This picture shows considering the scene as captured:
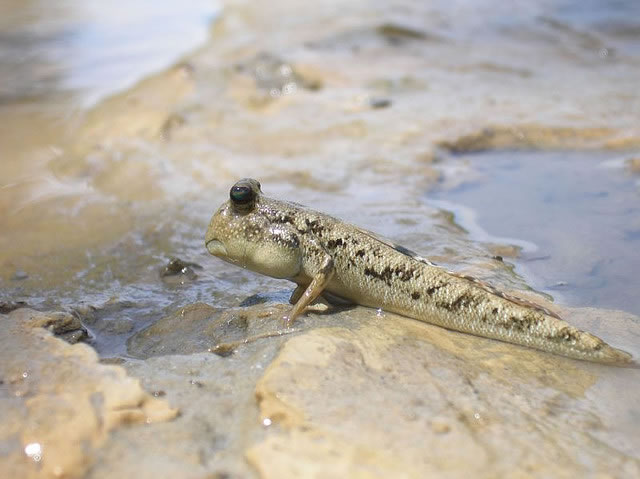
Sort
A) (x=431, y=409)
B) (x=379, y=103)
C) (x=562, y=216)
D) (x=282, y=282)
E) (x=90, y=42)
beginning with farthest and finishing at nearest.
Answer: (x=90, y=42) < (x=379, y=103) < (x=562, y=216) < (x=282, y=282) < (x=431, y=409)

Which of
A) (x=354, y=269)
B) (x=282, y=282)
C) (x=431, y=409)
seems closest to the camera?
(x=431, y=409)

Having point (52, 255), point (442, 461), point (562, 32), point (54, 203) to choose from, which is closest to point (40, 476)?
point (442, 461)

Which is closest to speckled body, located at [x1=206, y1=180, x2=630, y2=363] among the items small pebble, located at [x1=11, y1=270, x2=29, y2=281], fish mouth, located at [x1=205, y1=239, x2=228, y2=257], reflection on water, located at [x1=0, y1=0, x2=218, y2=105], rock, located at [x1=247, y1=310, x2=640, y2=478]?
fish mouth, located at [x1=205, y1=239, x2=228, y2=257]

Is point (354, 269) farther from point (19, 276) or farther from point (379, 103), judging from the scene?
point (379, 103)

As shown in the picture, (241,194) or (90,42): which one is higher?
(241,194)

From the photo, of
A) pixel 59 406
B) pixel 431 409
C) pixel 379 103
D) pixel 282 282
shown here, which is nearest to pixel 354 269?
pixel 282 282

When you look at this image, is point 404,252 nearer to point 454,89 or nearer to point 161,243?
point 161,243
